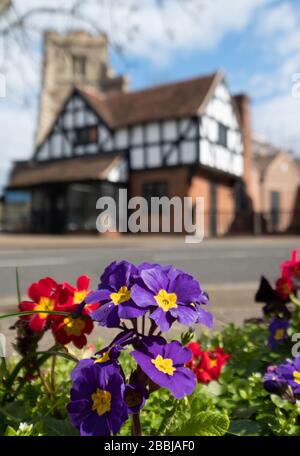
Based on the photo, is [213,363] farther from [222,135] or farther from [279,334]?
[222,135]

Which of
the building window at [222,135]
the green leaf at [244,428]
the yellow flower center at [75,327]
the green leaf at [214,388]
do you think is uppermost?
the building window at [222,135]

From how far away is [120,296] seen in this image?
1.02 meters

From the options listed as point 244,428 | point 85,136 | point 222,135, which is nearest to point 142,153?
point 85,136

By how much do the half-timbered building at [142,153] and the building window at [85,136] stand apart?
0.05m

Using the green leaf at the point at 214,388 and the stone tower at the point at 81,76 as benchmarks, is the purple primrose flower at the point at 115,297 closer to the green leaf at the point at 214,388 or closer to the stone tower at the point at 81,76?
the green leaf at the point at 214,388

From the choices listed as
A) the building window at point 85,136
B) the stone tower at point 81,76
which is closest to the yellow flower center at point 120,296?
the building window at point 85,136

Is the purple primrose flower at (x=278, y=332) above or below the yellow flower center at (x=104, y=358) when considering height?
below

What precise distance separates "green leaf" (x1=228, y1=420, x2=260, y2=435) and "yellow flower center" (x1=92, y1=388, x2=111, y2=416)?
44 centimetres

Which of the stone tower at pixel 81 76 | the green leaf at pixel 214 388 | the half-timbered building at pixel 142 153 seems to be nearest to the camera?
the green leaf at pixel 214 388

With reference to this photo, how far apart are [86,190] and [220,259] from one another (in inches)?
504

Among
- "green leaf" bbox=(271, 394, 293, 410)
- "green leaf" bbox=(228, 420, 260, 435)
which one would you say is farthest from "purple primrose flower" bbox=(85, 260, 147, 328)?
"green leaf" bbox=(271, 394, 293, 410)

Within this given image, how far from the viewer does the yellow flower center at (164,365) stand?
97 centimetres

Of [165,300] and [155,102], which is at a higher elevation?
[155,102]

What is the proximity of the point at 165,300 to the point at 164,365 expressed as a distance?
0.47 ft
